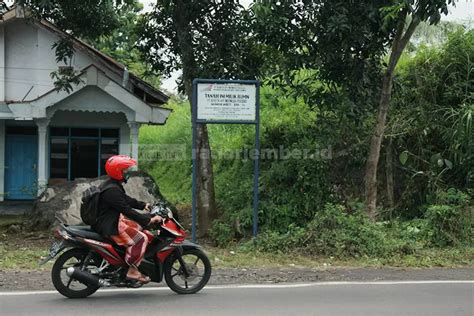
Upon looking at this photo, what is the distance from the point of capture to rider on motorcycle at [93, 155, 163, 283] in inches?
247

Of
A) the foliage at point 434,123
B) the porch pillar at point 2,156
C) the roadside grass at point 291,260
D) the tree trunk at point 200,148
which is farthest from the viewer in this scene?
the porch pillar at point 2,156

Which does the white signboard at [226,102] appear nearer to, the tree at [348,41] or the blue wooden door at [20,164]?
the tree at [348,41]

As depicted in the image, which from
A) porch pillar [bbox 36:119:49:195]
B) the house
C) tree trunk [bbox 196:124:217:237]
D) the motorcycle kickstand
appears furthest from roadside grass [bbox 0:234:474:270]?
the house

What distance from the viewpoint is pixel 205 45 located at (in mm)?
11289

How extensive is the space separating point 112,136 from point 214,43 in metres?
8.81

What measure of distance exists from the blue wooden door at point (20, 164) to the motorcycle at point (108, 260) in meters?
13.3

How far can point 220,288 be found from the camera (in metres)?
7.01

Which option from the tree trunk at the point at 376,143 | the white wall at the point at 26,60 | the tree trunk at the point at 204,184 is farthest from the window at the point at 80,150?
the tree trunk at the point at 376,143

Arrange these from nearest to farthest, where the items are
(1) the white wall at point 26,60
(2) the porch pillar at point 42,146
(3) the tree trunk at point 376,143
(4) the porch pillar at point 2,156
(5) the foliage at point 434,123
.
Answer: (3) the tree trunk at point 376,143, (5) the foliage at point 434,123, (2) the porch pillar at point 42,146, (1) the white wall at point 26,60, (4) the porch pillar at point 2,156

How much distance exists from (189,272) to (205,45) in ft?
19.2

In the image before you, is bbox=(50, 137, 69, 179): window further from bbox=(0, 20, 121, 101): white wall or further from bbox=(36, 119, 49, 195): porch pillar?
bbox=(36, 119, 49, 195): porch pillar

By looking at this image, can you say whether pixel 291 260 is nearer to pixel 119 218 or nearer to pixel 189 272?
pixel 189 272

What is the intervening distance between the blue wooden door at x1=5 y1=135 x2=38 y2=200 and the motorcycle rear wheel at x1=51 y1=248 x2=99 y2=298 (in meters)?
13.3

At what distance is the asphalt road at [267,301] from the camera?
231 inches
